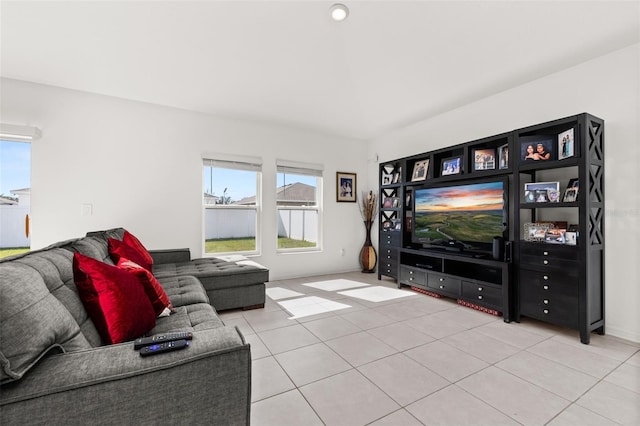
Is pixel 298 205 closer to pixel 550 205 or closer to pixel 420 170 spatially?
pixel 420 170

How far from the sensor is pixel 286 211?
489 cm

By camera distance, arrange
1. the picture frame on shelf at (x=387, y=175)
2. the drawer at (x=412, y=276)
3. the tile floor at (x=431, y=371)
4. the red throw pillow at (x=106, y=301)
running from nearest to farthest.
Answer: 1. the red throw pillow at (x=106, y=301)
2. the tile floor at (x=431, y=371)
3. the drawer at (x=412, y=276)
4. the picture frame on shelf at (x=387, y=175)

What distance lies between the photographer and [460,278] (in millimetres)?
3371

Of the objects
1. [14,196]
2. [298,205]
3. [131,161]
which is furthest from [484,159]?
[14,196]

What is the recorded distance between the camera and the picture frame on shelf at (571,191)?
2.54 meters

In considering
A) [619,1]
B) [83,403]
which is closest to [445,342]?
[83,403]

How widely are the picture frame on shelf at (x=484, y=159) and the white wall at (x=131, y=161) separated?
2.65 meters

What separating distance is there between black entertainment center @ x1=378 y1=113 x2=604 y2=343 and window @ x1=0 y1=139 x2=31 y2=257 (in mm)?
4665

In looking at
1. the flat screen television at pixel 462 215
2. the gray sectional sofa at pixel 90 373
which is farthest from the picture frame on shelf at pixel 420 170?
the gray sectional sofa at pixel 90 373

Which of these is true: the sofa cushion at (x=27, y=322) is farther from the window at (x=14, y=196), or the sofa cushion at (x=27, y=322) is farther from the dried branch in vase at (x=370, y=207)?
the dried branch in vase at (x=370, y=207)

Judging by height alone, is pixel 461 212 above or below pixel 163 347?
above

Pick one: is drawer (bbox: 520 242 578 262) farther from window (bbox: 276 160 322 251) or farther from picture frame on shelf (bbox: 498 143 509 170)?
window (bbox: 276 160 322 251)

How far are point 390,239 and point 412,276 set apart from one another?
756mm

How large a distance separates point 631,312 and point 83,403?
12.4ft
